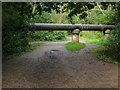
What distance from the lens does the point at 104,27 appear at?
19875mm

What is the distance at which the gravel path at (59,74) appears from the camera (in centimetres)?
838

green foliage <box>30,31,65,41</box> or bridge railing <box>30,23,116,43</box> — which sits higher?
bridge railing <box>30,23,116,43</box>

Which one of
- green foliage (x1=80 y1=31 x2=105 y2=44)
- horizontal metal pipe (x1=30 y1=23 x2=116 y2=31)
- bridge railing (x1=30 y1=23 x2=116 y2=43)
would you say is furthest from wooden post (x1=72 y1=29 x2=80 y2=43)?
green foliage (x1=80 y1=31 x2=105 y2=44)

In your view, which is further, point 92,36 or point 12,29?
point 92,36

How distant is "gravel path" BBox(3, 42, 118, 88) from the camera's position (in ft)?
27.5

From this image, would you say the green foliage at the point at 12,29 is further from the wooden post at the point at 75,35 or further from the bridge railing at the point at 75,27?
the wooden post at the point at 75,35

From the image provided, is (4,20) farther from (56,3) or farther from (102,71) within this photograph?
(102,71)

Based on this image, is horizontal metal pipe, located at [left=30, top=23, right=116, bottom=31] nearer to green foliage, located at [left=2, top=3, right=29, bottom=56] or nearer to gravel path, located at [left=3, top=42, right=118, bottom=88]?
green foliage, located at [left=2, top=3, right=29, bottom=56]

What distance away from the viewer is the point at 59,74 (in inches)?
388

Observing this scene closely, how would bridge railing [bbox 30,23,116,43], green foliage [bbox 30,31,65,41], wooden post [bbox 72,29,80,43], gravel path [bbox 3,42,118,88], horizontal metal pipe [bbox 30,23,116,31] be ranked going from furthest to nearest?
green foliage [bbox 30,31,65,41] → wooden post [bbox 72,29,80,43] → bridge railing [bbox 30,23,116,43] → horizontal metal pipe [bbox 30,23,116,31] → gravel path [bbox 3,42,118,88]

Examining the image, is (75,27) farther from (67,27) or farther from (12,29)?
(12,29)

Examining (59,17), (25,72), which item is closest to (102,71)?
(25,72)

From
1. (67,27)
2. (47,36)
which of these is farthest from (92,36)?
(67,27)

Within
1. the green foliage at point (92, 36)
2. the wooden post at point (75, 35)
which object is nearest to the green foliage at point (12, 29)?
the wooden post at point (75, 35)
